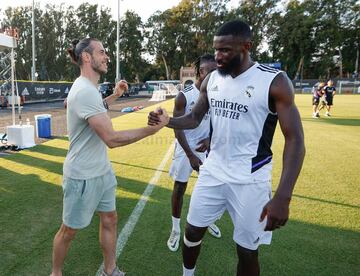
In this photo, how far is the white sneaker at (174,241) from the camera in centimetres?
373

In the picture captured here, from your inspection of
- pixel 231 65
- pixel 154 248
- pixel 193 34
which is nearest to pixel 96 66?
pixel 231 65

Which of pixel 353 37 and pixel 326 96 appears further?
pixel 353 37

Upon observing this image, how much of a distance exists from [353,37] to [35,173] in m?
71.3

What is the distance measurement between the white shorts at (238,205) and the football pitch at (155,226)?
1.02 metres

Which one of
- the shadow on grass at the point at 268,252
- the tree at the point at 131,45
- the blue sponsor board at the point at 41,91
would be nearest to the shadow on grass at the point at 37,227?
the shadow on grass at the point at 268,252

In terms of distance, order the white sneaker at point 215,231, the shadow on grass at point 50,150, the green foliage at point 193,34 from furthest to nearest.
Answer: the green foliage at point 193,34 → the shadow on grass at point 50,150 → the white sneaker at point 215,231

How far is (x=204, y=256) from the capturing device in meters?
3.59

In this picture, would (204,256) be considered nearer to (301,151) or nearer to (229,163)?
(229,163)

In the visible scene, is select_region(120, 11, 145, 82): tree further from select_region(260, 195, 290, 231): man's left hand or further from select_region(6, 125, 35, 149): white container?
select_region(260, 195, 290, 231): man's left hand

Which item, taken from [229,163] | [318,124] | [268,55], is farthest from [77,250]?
[268,55]

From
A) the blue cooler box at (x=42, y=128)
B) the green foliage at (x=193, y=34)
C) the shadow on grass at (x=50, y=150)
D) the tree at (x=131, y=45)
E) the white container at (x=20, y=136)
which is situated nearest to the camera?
the shadow on grass at (x=50, y=150)

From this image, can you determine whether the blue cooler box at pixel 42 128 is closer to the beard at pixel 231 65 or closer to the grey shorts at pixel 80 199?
the grey shorts at pixel 80 199

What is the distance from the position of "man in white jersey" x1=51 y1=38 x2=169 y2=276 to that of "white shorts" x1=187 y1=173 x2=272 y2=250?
2.13ft

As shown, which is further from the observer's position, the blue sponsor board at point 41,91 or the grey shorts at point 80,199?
the blue sponsor board at point 41,91
